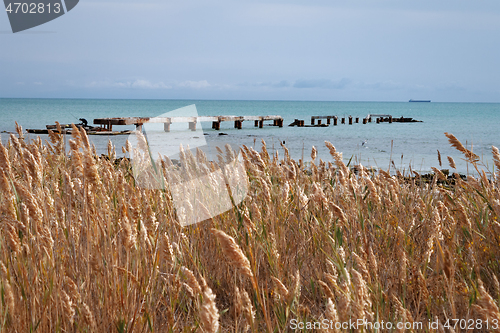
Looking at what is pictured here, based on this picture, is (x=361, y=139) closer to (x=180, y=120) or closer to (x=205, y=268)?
(x=180, y=120)

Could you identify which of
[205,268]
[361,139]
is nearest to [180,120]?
[361,139]

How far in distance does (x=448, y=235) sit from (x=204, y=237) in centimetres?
140

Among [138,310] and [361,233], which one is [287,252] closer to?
[361,233]

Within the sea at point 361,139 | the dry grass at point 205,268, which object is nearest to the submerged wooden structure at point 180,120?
the sea at point 361,139

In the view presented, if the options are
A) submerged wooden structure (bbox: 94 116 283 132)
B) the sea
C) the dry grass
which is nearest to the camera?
the dry grass

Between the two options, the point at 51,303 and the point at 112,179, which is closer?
the point at 51,303

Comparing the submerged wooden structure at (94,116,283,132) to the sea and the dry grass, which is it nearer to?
the sea

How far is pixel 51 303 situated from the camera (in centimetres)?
146

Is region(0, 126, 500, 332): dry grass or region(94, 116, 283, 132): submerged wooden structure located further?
region(94, 116, 283, 132): submerged wooden structure

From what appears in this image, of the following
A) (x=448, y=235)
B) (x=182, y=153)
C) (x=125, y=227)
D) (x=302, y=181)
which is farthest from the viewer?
(x=302, y=181)

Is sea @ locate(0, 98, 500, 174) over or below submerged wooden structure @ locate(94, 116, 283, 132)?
below

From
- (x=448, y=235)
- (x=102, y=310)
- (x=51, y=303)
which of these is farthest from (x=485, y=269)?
(x=51, y=303)

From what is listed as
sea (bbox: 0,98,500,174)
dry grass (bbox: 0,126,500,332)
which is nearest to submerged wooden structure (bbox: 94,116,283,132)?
sea (bbox: 0,98,500,174)

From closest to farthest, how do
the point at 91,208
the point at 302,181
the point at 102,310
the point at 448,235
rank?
the point at 102,310, the point at 91,208, the point at 448,235, the point at 302,181
